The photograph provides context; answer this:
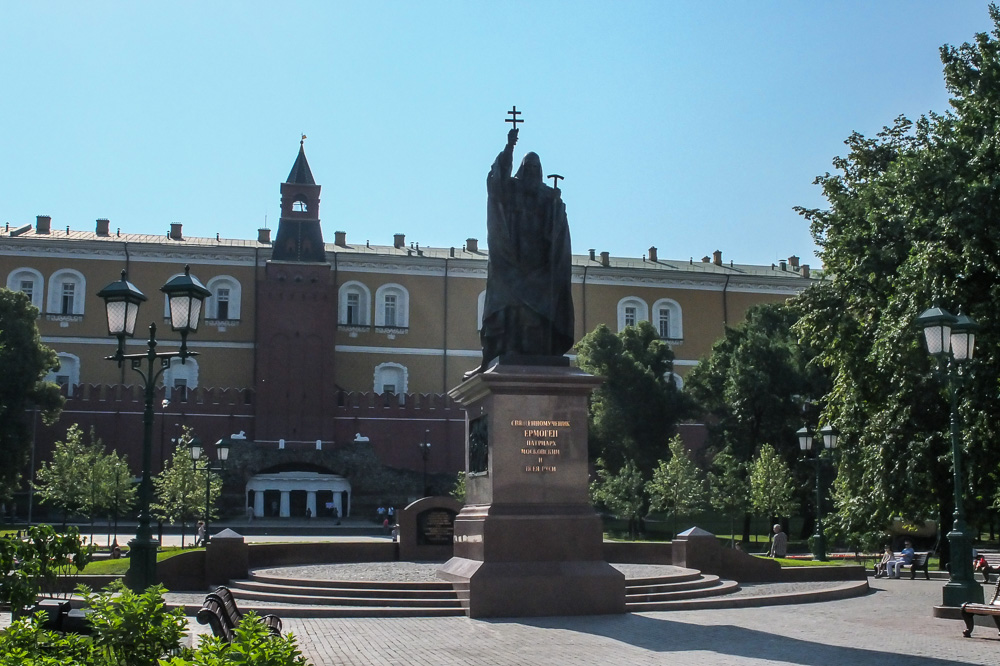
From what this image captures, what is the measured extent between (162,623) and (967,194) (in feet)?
56.2

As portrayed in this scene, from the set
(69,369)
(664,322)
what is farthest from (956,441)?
(69,369)

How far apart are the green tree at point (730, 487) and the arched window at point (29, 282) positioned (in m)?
37.5

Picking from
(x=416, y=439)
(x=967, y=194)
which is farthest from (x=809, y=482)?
(x=967, y=194)

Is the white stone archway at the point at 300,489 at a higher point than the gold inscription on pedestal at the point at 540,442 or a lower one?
lower

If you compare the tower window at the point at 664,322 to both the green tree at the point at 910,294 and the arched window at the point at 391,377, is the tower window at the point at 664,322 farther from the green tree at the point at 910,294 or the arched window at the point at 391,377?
the green tree at the point at 910,294

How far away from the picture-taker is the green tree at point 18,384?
39.2 metres

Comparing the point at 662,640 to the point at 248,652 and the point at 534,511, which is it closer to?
the point at 534,511

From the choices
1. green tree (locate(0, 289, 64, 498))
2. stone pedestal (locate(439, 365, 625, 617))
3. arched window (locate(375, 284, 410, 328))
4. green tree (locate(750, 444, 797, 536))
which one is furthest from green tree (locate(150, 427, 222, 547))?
arched window (locate(375, 284, 410, 328))

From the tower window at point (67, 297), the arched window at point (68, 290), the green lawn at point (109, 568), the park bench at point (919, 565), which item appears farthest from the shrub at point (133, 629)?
the tower window at point (67, 297)

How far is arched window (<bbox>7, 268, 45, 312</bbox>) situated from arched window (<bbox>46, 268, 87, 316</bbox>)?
552mm

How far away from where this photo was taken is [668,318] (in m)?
63.6

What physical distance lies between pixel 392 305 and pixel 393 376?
165 inches

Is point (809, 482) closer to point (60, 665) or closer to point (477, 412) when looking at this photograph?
point (477, 412)

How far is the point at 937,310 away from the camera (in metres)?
12.8
